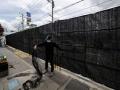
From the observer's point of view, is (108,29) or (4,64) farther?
(4,64)

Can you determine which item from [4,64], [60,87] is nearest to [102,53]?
[60,87]

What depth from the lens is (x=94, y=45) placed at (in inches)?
292

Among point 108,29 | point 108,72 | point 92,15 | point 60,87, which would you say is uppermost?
point 92,15

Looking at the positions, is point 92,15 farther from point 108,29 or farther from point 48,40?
point 48,40

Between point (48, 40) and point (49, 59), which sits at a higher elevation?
point (48, 40)

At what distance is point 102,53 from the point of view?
6.95m

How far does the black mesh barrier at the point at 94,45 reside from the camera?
250 inches

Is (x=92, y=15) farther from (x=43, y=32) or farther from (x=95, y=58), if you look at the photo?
(x=43, y=32)

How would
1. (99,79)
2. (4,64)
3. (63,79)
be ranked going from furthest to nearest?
1. (4,64)
2. (63,79)
3. (99,79)

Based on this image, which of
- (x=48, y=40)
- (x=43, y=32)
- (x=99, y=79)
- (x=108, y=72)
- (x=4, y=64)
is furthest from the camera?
(x=43, y=32)

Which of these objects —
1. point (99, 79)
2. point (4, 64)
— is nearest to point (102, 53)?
point (99, 79)

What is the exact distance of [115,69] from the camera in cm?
636

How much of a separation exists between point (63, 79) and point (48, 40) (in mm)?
2243

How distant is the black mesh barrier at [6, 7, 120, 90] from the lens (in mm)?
6344
